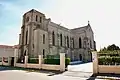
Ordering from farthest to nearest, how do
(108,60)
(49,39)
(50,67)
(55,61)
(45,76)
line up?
(49,39), (55,61), (50,67), (108,60), (45,76)

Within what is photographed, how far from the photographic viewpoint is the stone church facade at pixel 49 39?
25125 mm

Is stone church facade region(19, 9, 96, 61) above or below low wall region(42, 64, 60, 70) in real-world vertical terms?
above

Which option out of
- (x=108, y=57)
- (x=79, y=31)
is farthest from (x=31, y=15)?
(x=108, y=57)

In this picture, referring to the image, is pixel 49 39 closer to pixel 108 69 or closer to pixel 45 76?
pixel 45 76

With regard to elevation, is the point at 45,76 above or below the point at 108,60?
below

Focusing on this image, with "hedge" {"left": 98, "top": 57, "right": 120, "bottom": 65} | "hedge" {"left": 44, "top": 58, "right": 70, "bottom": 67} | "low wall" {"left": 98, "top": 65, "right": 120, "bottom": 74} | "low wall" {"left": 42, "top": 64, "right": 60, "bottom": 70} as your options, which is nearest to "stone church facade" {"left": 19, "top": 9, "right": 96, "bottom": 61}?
"hedge" {"left": 44, "top": 58, "right": 70, "bottom": 67}

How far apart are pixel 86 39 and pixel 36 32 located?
17.2 metres

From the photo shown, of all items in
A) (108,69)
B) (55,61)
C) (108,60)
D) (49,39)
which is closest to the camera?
(108,69)

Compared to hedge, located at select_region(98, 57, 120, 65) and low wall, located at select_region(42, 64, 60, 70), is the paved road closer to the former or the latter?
hedge, located at select_region(98, 57, 120, 65)

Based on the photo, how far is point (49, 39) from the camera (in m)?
27.6

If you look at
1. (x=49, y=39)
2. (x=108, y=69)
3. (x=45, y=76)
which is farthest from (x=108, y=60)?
(x=49, y=39)

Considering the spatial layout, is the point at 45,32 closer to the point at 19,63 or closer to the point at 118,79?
the point at 19,63

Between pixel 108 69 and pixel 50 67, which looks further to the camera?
pixel 50 67

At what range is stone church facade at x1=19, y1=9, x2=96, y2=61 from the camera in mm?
25125
